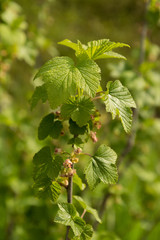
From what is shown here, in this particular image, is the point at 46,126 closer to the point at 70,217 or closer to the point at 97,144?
the point at 70,217

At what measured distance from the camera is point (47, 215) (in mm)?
1809

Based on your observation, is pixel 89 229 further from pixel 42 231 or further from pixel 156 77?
pixel 42 231

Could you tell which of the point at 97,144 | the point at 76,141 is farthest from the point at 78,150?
the point at 97,144

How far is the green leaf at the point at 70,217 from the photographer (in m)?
0.64

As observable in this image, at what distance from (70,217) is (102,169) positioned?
12 centimetres

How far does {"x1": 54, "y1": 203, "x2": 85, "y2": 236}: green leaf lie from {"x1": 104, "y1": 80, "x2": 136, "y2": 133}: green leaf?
0.21m

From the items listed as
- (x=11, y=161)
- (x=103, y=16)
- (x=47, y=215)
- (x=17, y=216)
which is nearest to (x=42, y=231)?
(x=47, y=215)

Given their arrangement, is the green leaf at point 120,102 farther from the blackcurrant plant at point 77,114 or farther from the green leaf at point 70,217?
the green leaf at point 70,217

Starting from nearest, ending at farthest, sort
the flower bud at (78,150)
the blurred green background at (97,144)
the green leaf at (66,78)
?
the green leaf at (66,78) → the flower bud at (78,150) → the blurred green background at (97,144)

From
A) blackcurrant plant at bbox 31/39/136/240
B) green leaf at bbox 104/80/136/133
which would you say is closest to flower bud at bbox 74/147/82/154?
blackcurrant plant at bbox 31/39/136/240

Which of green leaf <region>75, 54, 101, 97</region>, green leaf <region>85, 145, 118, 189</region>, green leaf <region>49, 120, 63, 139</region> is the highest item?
green leaf <region>75, 54, 101, 97</region>

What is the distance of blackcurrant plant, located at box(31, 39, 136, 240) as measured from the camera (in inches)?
22.9

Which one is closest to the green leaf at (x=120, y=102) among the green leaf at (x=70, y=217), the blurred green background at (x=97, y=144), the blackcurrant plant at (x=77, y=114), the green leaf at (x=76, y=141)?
the blackcurrant plant at (x=77, y=114)

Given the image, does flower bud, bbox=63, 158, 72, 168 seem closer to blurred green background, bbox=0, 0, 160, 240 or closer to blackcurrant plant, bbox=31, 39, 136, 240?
blackcurrant plant, bbox=31, 39, 136, 240
